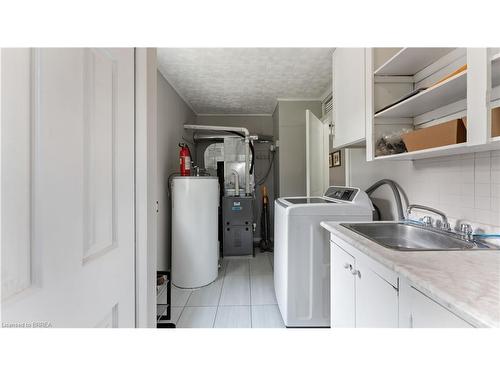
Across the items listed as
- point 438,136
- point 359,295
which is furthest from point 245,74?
point 359,295

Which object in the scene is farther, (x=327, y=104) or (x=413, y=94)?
(x=327, y=104)

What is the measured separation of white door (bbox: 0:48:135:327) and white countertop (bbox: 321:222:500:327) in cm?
92

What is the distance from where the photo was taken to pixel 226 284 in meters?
2.50

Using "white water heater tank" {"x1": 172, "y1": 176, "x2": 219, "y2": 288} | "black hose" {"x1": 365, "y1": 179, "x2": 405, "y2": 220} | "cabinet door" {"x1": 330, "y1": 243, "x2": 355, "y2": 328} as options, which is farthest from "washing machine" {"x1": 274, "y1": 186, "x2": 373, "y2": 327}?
"white water heater tank" {"x1": 172, "y1": 176, "x2": 219, "y2": 288}

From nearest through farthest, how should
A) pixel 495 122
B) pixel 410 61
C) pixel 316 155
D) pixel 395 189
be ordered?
pixel 495 122
pixel 410 61
pixel 395 189
pixel 316 155

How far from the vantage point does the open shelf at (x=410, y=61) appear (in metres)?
1.18

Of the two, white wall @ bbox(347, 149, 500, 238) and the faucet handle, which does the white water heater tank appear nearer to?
white wall @ bbox(347, 149, 500, 238)

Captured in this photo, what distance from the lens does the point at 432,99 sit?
113 cm

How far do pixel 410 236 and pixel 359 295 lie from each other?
2.01 feet

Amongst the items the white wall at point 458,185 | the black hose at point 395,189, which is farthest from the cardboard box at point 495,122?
the black hose at point 395,189

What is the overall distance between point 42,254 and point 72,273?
0.11 m

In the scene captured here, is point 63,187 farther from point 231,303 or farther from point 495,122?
point 231,303

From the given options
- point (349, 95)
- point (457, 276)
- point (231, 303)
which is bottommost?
point (231, 303)

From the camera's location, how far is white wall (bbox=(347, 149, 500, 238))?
3.22 ft
